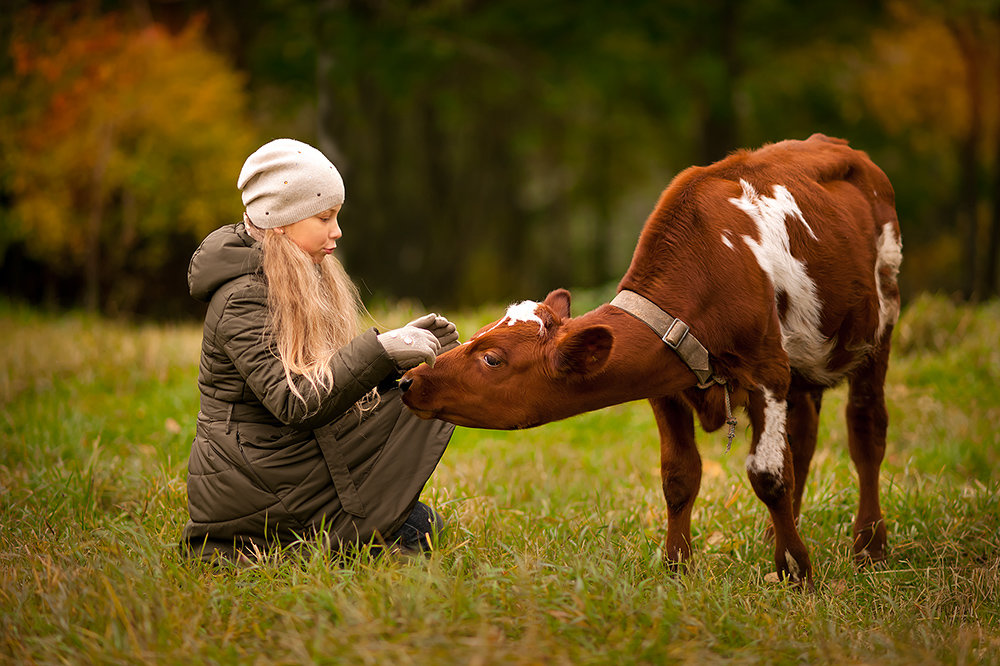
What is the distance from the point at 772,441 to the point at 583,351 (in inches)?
37.7

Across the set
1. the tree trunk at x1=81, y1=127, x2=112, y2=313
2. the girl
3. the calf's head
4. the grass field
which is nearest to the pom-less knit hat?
the girl

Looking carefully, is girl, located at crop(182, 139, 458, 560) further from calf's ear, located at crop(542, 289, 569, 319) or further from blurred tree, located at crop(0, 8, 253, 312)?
blurred tree, located at crop(0, 8, 253, 312)

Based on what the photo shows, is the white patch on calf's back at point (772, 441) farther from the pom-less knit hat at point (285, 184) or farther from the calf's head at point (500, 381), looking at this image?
the pom-less knit hat at point (285, 184)

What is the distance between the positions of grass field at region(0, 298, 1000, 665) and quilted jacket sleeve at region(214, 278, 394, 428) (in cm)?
54

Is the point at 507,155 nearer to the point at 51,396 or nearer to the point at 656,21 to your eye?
the point at 656,21

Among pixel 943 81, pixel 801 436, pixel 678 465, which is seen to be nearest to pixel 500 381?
pixel 678 465

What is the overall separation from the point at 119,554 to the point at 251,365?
96 centimetres

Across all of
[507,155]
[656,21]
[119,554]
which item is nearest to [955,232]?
[507,155]

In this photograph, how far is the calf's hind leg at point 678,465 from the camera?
3.78 metres

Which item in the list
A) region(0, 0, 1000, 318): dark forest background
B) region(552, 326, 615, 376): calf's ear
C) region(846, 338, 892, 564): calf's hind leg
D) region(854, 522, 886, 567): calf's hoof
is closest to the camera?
region(552, 326, 615, 376): calf's ear

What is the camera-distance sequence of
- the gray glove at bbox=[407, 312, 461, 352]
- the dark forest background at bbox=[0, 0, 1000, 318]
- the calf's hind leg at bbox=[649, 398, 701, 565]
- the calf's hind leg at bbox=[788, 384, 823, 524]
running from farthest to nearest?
the dark forest background at bbox=[0, 0, 1000, 318] < the calf's hind leg at bbox=[788, 384, 823, 524] < the calf's hind leg at bbox=[649, 398, 701, 565] < the gray glove at bbox=[407, 312, 461, 352]

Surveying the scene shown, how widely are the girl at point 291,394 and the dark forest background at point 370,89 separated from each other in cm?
1025

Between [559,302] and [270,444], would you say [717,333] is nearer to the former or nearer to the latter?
[559,302]

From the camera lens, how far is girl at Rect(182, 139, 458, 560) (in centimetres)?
324
